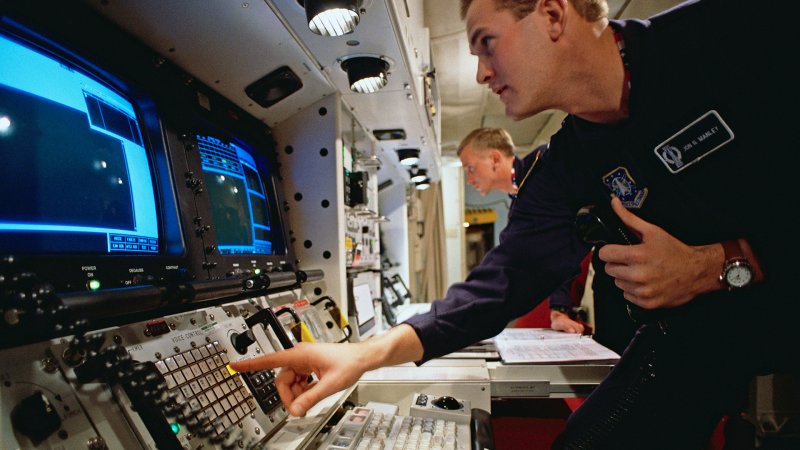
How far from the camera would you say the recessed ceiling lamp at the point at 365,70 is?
1.37 meters

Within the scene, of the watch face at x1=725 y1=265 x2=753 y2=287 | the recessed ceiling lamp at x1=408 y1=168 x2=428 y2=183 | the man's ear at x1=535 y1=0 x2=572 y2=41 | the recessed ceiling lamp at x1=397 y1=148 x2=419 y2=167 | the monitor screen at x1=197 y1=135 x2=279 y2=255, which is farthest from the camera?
the recessed ceiling lamp at x1=408 y1=168 x2=428 y2=183

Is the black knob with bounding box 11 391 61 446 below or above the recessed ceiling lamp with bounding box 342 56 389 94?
below

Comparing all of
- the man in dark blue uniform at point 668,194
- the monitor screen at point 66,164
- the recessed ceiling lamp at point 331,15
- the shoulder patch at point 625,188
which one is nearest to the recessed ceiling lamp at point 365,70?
the recessed ceiling lamp at point 331,15

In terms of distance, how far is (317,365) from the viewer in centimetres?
77

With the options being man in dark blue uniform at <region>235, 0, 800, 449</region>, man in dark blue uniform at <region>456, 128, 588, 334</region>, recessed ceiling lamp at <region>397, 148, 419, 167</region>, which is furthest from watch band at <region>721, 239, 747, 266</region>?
recessed ceiling lamp at <region>397, 148, 419, 167</region>

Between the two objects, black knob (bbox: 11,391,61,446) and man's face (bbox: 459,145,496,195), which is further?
man's face (bbox: 459,145,496,195)

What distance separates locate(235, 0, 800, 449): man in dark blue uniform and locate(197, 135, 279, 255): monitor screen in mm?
559

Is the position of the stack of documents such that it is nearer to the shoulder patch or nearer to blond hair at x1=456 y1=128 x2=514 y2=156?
the shoulder patch

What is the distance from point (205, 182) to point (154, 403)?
0.67 meters

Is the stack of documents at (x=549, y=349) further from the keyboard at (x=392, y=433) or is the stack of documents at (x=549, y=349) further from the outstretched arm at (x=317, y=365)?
the outstretched arm at (x=317, y=365)

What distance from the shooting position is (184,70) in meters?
1.14

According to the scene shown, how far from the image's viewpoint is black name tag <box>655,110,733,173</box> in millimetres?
813

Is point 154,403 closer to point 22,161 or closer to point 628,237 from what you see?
point 22,161

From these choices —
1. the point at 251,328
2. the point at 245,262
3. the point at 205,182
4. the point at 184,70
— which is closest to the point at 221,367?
the point at 251,328
